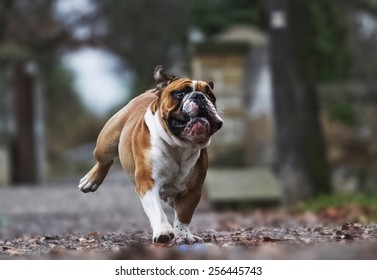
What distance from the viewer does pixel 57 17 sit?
2430 centimetres

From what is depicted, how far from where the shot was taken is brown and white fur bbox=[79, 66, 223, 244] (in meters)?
4.12

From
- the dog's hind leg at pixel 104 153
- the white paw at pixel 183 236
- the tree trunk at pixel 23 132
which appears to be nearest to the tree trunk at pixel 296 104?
the dog's hind leg at pixel 104 153

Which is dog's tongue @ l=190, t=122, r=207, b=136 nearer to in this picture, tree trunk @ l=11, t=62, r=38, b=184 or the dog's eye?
the dog's eye

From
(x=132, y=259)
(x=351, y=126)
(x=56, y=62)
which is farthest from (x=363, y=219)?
(x=56, y=62)

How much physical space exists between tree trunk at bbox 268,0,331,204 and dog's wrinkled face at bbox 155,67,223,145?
7330 mm

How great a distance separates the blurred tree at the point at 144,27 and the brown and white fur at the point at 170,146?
51.7 feet

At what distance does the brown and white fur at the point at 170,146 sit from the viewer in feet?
13.5

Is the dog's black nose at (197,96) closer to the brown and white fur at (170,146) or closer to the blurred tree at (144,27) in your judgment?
the brown and white fur at (170,146)

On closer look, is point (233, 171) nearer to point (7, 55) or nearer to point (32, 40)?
point (7, 55)

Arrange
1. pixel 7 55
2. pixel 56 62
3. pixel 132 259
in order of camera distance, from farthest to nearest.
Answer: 1. pixel 56 62
2. pixel 7 55
3. pixel 132 259

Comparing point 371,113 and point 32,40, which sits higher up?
point 32,40

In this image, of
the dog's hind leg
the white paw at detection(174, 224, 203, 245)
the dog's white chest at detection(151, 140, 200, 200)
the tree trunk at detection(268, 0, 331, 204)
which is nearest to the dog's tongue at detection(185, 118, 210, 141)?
the dog's white chest at detection(151, 140, 200, 200)

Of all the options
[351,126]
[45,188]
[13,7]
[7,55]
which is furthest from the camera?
[13,7]

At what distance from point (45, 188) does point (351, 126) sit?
5423 millimetres
